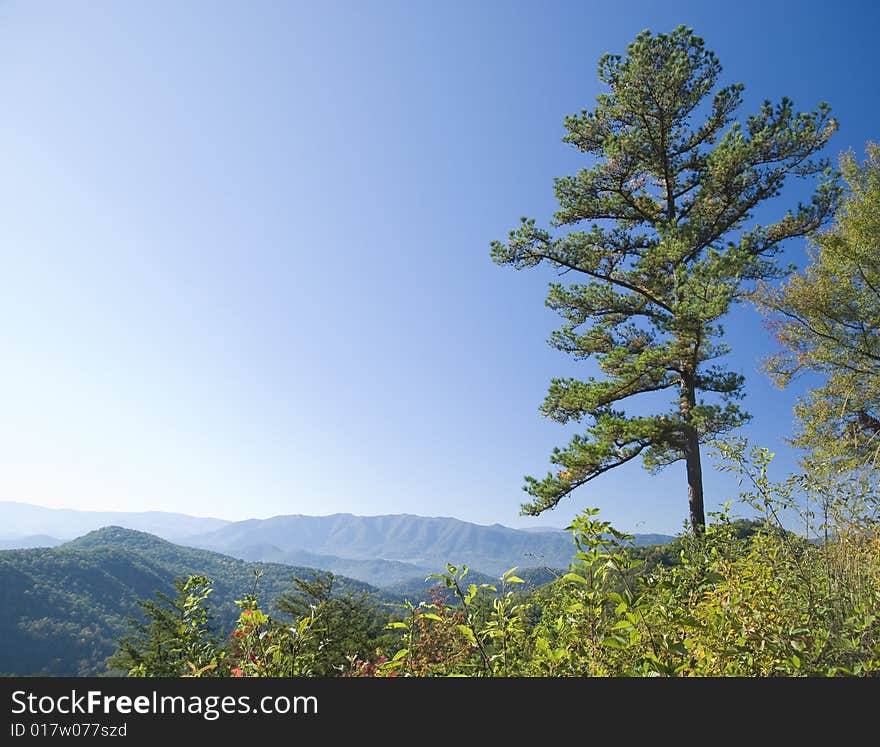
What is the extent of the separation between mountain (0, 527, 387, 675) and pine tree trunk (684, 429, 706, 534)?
2735 inches

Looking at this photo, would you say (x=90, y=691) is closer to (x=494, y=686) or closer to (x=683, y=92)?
(x=494, y=686)

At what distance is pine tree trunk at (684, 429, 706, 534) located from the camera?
9.55 m

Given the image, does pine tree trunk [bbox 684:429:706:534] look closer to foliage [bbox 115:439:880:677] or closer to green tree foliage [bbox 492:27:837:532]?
green tree foliage [bbox 492:27:837:532]

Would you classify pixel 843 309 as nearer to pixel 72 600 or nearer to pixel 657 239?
pixel 657 239

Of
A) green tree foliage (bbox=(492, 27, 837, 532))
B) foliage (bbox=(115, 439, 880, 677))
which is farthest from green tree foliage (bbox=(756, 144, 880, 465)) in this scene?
foliage (bbox=(115, 439, 880, 677))

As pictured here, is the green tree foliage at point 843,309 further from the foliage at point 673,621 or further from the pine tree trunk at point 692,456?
the foliage at point 673,621

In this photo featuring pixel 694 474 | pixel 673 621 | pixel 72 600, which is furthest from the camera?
pixel 72 600

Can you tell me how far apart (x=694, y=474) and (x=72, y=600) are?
451 feet

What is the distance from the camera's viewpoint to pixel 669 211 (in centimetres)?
1107

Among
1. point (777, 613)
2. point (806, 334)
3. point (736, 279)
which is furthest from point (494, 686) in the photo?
point (806, 334)

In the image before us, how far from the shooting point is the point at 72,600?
105625 millimetres

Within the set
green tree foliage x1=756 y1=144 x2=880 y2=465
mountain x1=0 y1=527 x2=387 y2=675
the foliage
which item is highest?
green tree foliage x1=756 y1=144 x2=880 y2=465

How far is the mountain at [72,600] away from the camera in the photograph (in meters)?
84.3

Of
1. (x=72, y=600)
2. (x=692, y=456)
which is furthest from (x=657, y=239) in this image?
(x=72, y=600)
